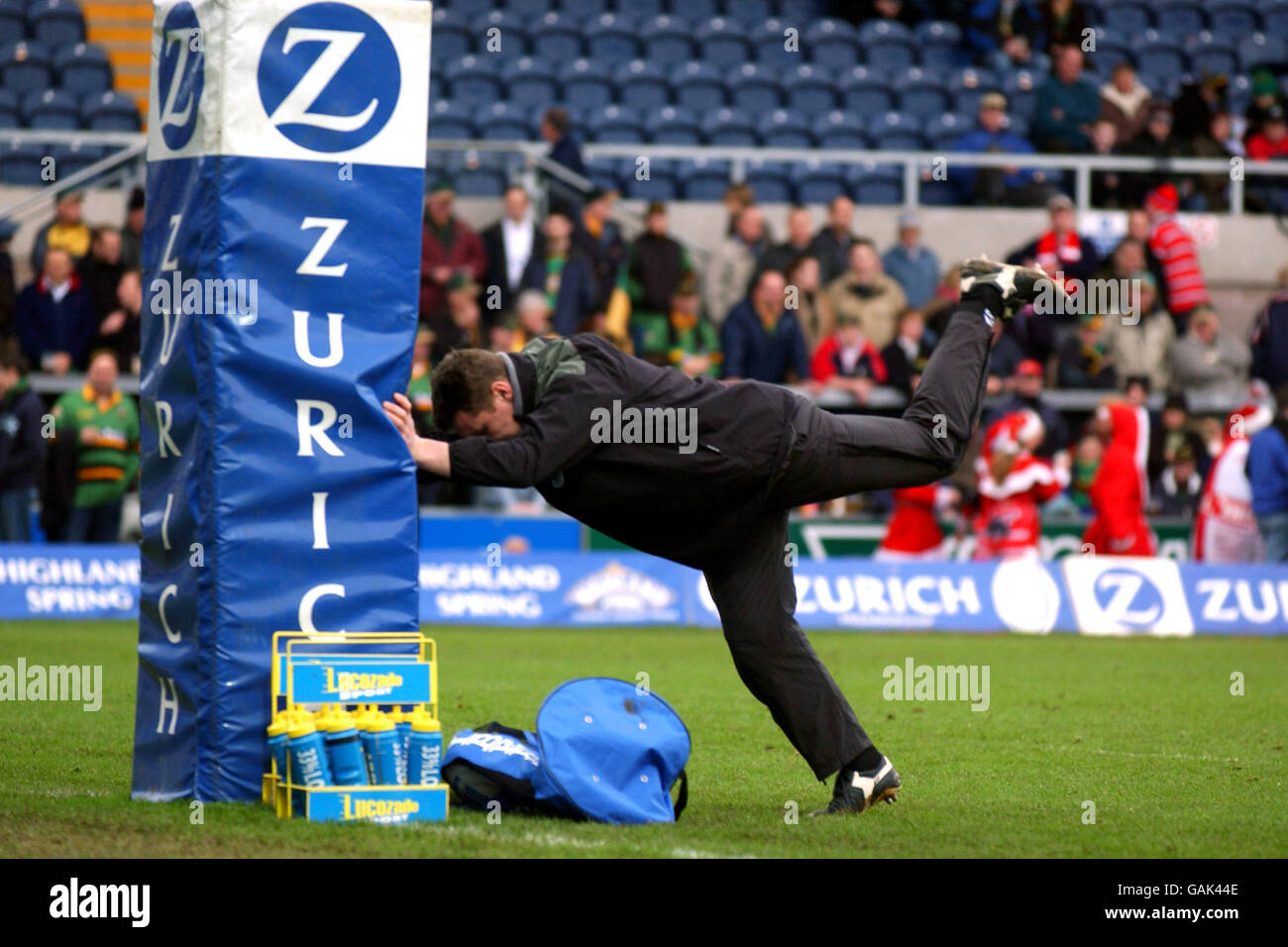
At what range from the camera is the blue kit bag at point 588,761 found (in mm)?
6398

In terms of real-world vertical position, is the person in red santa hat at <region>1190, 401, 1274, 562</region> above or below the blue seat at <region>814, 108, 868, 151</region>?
below

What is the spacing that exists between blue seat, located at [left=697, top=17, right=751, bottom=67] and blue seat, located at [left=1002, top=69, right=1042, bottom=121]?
339 cm

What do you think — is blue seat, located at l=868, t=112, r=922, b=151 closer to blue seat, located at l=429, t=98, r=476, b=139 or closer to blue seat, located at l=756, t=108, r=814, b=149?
blue seat, located at l=756, t=108, r=814, b=149

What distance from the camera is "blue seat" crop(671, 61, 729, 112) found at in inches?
880

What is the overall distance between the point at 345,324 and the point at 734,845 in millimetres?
2334

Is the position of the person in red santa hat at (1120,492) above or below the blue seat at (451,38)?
below

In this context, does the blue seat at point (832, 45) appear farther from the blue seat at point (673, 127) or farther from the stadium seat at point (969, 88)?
the blue seat at point (673, 127)

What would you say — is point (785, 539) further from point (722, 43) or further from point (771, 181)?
point (722, 43)

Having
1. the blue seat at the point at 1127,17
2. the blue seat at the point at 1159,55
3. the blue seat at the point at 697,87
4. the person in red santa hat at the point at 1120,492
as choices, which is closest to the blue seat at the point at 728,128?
the blue seat at the point at 697,87

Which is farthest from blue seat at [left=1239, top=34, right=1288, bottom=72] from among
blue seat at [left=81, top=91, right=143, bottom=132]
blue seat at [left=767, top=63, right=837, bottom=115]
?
blue seat at [left=81, top=91, right=143, bottom=132]

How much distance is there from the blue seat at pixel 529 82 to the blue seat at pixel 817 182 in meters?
3.31

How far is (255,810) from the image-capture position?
20.2 feet

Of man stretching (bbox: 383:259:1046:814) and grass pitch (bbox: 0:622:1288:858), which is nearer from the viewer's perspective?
grass pitch (bbox: 0:622:1288:858)

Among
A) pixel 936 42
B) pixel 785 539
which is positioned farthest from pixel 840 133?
pixel 785 539
